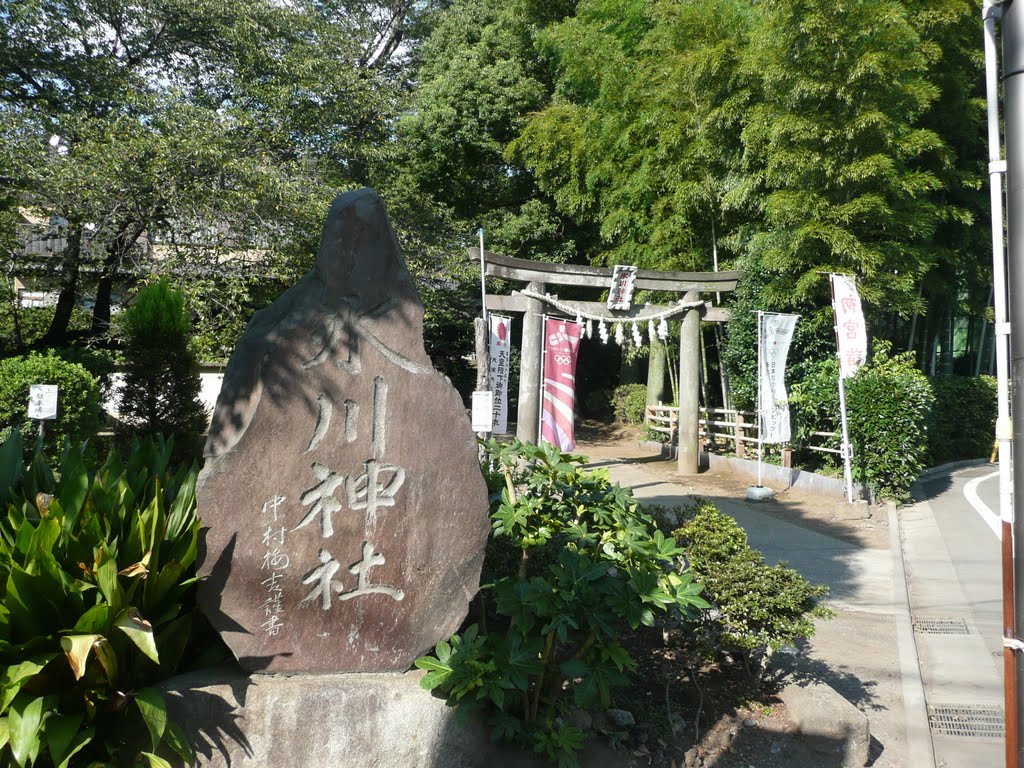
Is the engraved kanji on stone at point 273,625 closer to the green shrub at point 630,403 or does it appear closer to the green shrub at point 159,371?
the green shrub at point 159,371

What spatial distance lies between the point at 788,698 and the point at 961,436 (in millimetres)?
13939

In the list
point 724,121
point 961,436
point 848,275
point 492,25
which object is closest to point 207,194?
point 724,121

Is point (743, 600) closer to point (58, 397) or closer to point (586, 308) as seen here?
point (58, 397)

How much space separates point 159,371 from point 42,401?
2360 mm

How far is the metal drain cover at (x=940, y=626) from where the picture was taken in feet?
19.3

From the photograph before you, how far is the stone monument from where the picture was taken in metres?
3.15

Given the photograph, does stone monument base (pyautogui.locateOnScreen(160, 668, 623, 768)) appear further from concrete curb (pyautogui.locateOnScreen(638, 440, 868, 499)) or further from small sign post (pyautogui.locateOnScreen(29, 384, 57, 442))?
concrete curb (pyautogui.locateOnScreen(638, 440, 868, 499))

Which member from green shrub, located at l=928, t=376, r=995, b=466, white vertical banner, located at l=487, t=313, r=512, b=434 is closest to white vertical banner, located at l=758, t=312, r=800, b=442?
white vertical banner, located at l=487, t=313, r=512, b=434

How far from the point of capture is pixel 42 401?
5.99 metres

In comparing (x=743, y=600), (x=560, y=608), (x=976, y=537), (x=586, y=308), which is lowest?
(x=976, y=537)

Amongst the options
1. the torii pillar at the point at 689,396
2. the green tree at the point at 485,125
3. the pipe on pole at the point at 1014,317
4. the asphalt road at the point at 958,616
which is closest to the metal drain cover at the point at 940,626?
the asphalt road at the point at 958,616

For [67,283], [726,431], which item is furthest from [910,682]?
[67,283]

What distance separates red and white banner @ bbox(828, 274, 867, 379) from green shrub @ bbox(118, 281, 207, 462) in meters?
7.85

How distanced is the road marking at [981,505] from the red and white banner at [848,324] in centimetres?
243
